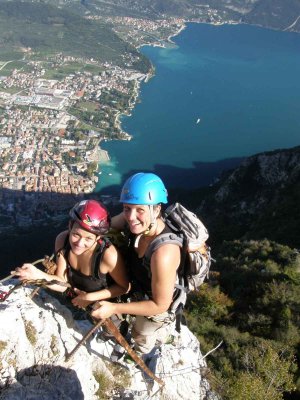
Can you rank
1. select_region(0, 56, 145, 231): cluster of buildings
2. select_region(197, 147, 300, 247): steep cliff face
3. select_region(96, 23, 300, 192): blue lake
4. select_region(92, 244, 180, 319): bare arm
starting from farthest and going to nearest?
select_region(96, 23, 300, 192): blue lake, select_region(0, 56, 145, 231): cluster of buildings, select_region(197, 147, 300, 247): steep cliff face, select_region(92, 244, 180, 319): bare arm

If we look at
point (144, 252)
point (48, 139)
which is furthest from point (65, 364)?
point (48, 139)

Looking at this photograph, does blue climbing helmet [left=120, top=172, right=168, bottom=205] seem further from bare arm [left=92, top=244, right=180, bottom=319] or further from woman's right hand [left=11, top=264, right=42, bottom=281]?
woman's right hand [left=11, top=264, right=42, bottom=281]

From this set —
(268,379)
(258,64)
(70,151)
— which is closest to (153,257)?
(268,379)

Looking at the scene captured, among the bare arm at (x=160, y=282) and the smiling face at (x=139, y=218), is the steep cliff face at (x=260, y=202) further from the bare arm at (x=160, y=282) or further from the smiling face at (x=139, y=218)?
the smiling face at (x=139, y=218)

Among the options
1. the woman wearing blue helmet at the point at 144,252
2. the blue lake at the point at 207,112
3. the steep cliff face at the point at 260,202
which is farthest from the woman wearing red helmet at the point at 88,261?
the blue lake at the point at 207,112

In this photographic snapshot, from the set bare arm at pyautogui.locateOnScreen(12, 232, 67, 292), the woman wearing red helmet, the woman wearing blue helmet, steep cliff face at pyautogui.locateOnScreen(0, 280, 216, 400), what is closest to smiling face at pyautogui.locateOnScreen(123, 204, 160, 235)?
the woman wearing blue helmet

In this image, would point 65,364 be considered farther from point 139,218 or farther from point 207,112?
point 207,112

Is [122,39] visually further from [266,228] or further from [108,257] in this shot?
[108,257]
